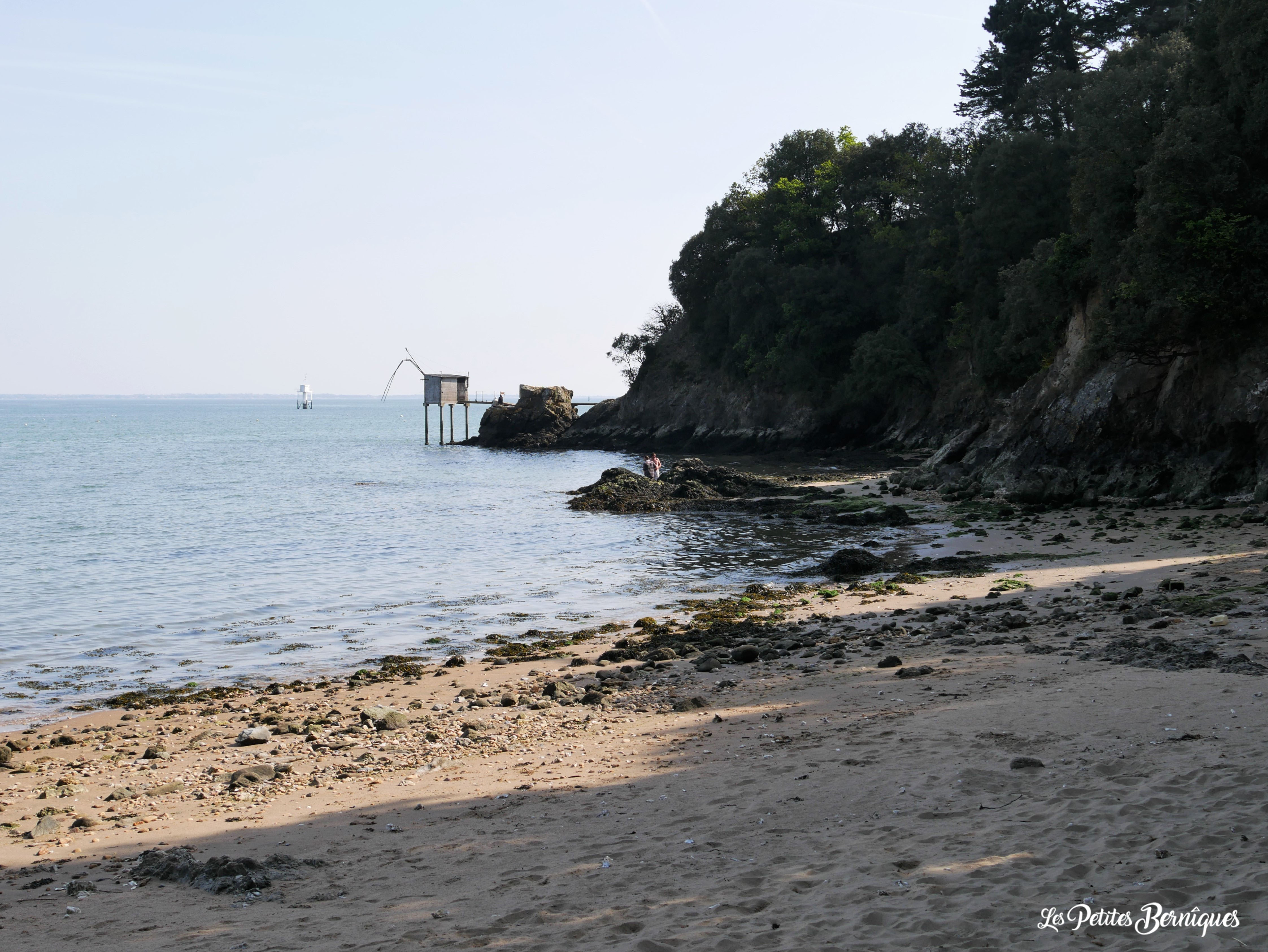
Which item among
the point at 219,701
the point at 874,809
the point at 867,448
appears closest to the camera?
the point at 874,809

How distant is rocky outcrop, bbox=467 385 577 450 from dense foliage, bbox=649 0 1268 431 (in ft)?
51.7

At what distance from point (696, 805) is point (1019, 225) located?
40890 millimetres

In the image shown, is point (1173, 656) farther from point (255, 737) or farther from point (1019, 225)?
point (1019, 225)

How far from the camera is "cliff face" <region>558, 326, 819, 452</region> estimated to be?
63.0 metres

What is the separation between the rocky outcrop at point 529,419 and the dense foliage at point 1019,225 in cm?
1577

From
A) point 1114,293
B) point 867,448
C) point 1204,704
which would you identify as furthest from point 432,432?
point 1204,704

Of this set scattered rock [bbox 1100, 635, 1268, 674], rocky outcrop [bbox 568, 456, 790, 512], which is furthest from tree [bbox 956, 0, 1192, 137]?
scattered rock [bbox 1100, 635, 1268, 674]

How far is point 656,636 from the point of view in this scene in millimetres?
14883

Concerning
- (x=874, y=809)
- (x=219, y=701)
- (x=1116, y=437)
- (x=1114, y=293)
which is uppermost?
(x=1114, y=293)

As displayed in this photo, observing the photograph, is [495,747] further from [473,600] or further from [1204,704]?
[473,600]

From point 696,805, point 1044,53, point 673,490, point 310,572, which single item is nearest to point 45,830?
point 696,805

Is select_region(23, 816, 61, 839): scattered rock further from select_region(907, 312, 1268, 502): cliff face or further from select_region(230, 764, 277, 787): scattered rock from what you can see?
select_region(907, 312, 1268, 502): cliff face

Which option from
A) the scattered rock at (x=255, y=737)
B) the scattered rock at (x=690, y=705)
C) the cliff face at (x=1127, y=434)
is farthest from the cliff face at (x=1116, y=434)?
the scattered rock at (x=255, y=737)

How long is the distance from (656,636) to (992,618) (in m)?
4.95
